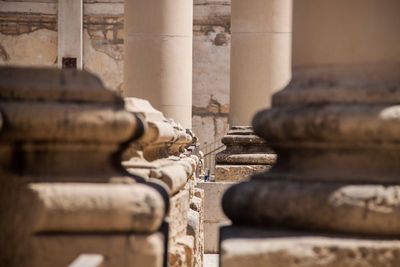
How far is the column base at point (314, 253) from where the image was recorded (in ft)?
12.8

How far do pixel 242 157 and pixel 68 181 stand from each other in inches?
377

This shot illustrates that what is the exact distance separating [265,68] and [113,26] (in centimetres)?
1562

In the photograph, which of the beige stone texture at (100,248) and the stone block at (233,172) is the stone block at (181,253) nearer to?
the beige stone texture at (100,248)

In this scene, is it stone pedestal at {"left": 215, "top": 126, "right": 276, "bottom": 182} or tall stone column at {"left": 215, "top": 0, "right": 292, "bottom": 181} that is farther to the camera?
stone pedestal at {"left": 215, "top": 126, "right": 276, "bottom": 182}

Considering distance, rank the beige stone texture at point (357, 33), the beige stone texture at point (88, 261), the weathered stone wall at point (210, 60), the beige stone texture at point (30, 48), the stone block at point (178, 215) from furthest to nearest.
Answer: the weathered stone wall at point (210, 60)
the beige stone texture at point (30, 48)
the stone block at point (178, 215)
the beige stone texture at point (357, 33)
the beige stone texture at point (88, 261)

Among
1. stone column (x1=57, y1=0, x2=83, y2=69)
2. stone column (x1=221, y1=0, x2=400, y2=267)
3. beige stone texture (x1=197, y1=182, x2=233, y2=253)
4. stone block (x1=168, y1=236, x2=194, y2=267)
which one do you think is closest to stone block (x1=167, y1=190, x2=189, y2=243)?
stone block (x1=168, y1=236, x2=194, y2=267)

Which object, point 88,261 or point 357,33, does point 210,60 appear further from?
point 88,261

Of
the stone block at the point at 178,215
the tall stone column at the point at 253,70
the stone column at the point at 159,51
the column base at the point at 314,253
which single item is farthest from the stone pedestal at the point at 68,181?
the tall stone column at the point at 253,70

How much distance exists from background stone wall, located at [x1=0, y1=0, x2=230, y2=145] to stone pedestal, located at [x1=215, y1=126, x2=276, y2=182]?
1414 centimetres

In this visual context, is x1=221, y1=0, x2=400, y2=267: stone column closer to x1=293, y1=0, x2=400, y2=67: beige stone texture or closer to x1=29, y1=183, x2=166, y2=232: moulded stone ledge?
x1=293, y1=0, x2=400, y2=67: beige stone texture

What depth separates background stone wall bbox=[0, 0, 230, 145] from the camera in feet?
92.1

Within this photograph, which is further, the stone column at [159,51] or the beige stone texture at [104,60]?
the beige stone texture at [104,60]

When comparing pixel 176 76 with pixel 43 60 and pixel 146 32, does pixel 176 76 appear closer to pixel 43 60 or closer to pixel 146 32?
pixel 146 32

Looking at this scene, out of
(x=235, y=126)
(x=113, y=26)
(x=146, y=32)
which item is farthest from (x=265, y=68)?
(x=113, y=26)
